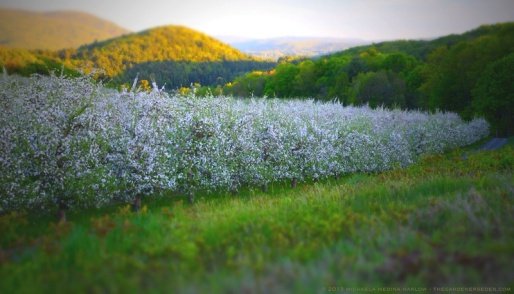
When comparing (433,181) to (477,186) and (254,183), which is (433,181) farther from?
(254,183)

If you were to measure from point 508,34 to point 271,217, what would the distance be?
285 feet

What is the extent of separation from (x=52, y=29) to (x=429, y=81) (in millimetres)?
72221

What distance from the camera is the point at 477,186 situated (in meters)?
10.4

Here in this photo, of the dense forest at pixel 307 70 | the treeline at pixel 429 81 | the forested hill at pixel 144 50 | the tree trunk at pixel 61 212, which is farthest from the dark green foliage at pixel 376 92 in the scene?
the tree trunk at pixel 61 212

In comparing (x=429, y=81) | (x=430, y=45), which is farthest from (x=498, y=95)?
(x=430, y=45)

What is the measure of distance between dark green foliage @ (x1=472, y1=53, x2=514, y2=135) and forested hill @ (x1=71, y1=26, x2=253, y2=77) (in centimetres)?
4946

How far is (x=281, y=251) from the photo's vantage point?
5.91 m

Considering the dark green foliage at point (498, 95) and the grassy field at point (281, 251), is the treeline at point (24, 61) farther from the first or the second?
the dark green foliage at point (498, 95)

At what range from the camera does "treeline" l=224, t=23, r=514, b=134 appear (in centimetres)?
5631

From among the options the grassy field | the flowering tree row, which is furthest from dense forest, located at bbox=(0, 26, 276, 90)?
the grassy field

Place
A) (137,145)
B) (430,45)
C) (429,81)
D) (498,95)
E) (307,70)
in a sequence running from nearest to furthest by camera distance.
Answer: (137,145) → (498,95) → (429,81) → (307,70) → (430,45)

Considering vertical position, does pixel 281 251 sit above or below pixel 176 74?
below

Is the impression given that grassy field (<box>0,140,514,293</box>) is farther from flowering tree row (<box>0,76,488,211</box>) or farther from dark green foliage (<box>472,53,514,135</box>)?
dark green foliage (<box>472,53,514,135</box>)

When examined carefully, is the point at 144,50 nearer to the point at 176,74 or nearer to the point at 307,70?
the point at 176,74
